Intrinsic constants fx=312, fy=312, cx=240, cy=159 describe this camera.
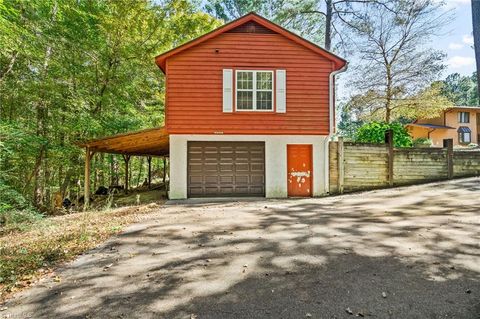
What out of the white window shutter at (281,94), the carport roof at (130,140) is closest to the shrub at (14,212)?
the carport roof at (130,140)

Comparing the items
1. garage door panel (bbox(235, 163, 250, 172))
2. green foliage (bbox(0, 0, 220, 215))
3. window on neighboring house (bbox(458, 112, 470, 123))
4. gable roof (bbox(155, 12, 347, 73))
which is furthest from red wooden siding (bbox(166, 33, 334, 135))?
window on neighboring house (bbox(458, 112, 470, 123))

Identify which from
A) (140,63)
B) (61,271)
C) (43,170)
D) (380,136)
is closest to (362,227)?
(61,271)

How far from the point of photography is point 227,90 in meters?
11.7

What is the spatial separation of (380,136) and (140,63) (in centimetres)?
1184

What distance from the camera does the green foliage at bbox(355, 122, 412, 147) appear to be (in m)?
13.3

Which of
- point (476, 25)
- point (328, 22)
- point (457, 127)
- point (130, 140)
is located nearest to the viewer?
point (476, 25)

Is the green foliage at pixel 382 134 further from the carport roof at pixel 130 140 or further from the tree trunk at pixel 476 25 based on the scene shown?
the carport roof at pixel 130 140

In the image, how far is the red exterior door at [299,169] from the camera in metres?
12.0

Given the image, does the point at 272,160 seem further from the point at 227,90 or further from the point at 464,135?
the point at 464,135

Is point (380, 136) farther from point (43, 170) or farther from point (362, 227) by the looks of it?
point (43, 170)

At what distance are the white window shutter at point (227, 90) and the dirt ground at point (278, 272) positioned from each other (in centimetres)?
583

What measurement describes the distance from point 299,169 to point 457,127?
30122 mm

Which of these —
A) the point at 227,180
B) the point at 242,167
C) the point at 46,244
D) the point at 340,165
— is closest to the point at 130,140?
the point at 227,180

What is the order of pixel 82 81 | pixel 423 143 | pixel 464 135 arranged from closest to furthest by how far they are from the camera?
pixel 82 81
pixel 423 143
pixel 464 135
